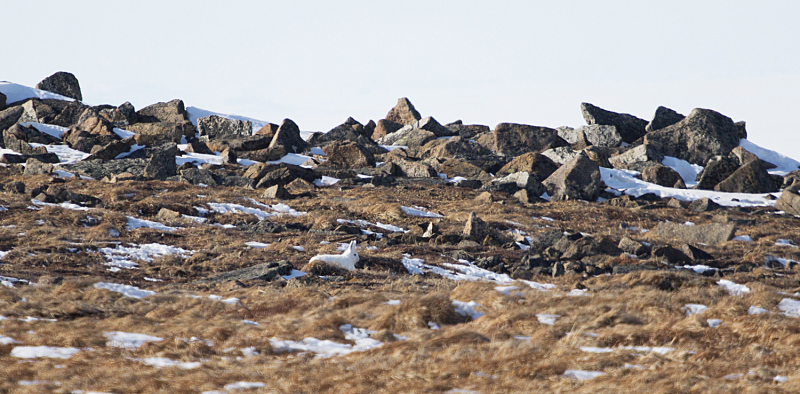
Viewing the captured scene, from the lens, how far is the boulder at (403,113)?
71.6 metres

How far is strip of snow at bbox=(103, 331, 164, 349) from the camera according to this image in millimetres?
8484

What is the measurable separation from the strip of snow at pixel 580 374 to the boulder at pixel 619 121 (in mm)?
61863

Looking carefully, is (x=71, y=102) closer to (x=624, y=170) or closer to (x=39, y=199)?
(x=39, y=199)

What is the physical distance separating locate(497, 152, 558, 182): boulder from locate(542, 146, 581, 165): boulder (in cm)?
670

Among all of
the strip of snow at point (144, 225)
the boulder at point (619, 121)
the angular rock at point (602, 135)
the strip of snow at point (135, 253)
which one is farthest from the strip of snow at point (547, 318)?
the boulder at point (619, 121)

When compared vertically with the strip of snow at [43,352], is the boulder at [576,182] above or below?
above

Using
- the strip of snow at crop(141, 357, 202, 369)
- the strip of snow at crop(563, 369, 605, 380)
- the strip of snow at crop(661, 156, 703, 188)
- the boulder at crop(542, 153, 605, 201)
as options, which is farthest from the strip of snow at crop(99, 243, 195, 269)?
the strip of snow at crop(661, 156, 703, 188)

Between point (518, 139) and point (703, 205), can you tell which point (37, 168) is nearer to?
point (518, 139)

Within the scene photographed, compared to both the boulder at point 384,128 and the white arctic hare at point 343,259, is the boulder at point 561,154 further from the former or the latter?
the white arctic hare at point 343,259

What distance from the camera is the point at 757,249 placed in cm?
2202

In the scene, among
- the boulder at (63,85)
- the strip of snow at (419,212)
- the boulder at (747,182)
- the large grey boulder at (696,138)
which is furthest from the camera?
the boulder at (63,85)

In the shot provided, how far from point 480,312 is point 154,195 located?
24681mm

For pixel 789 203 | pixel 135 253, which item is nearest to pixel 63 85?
pixel 135 253

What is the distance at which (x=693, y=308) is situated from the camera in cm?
883
